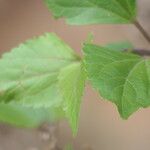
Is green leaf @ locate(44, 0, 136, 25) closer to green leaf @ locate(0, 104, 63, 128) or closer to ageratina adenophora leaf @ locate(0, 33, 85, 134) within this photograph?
ageratina adenophora leaf @ locate(0, 33, 85, 134)

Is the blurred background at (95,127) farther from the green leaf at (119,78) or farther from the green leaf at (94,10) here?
the green leaf at (119,78)

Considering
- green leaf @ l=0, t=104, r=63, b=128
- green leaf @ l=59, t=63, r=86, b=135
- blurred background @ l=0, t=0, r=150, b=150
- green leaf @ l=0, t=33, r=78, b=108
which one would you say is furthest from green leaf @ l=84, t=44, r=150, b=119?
blurred background @ l=0, t=0, r=150, b=150

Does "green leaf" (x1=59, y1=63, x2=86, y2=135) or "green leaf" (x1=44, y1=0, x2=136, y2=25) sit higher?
"green leaf" (x1=44, y1=0, x2=136, y2=25)

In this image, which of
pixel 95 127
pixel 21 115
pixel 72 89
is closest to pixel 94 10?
pixel 72 89

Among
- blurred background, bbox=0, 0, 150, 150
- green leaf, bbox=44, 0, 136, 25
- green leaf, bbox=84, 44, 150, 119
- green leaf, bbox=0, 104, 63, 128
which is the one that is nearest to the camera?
green leaf, bbox=84, 44, 150, 119

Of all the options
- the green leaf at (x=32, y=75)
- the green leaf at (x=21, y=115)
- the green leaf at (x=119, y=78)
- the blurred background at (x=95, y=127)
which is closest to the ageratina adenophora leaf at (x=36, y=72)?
the green leaf at (x=32, y=75)

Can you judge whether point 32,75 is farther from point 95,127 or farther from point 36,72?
point 95,127
